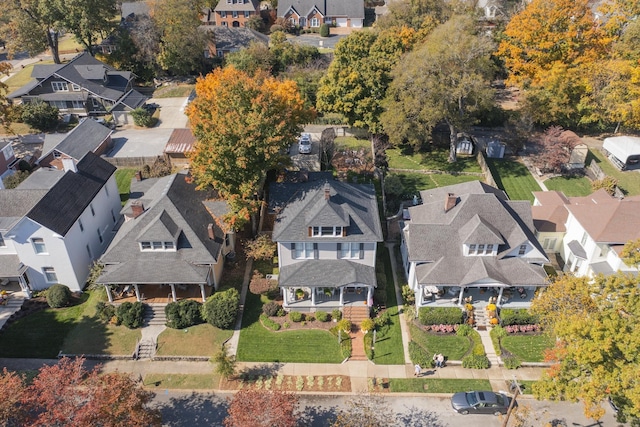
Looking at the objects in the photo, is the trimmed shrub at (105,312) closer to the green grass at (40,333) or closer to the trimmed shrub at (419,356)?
the green grass at (40,333)

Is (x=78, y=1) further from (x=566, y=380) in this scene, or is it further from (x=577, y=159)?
(x=566, y=380)

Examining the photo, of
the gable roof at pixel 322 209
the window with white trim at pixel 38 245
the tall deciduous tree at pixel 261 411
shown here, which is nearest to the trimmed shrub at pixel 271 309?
the gable roof at pixel 322 209

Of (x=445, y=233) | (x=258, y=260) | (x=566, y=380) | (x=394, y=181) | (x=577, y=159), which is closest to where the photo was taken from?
(x=566, y=380)

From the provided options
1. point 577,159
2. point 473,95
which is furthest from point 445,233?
point 577,159

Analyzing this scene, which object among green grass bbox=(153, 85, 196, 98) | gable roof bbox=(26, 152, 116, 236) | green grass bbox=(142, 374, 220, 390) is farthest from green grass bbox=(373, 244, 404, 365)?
green grass bbox=(153, 85, 196, 98)

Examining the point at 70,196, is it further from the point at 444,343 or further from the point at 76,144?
the point at 444,343

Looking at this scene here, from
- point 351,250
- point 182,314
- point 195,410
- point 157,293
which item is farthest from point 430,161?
point 195,410

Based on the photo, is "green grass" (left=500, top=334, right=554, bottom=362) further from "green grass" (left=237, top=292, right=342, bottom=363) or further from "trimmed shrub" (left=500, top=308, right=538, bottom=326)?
"green grass" (left=237, top=292, right=342, bottom=363)
